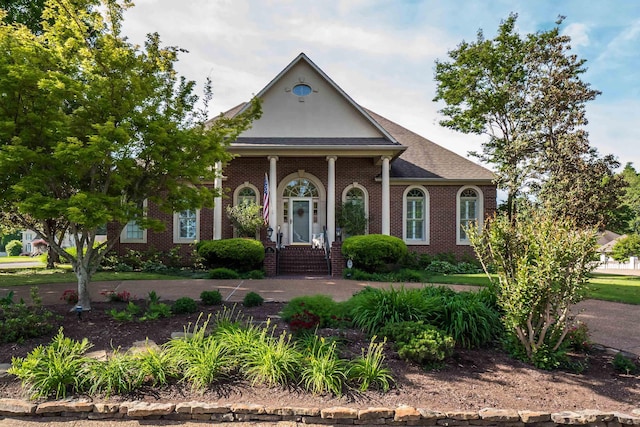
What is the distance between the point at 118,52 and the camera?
239 inches

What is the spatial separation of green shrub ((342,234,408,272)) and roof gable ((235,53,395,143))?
4850 millimetres

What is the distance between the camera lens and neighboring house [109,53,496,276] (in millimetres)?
14969

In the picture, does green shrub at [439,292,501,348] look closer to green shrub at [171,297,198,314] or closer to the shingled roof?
green shrub at [171,297,198,314]

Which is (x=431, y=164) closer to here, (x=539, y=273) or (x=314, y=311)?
(x=314, y=311)

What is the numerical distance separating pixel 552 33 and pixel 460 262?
439 inches

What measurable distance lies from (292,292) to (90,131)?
5.59 metres

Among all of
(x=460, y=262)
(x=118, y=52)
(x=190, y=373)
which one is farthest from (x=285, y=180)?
(x=190, y=373)

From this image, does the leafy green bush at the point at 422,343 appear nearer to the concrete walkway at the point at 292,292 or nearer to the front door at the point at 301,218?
the concrete walkway at the point at 292,292

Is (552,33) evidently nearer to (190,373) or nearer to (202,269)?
(202,269)

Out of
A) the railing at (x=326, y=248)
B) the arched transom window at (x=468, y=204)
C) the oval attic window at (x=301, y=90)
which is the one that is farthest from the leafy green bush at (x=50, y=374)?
the arched transom window at (x=468, y=204)

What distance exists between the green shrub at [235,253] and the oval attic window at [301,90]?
6807 mm

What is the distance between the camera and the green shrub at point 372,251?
12914mm

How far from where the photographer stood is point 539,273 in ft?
13.4

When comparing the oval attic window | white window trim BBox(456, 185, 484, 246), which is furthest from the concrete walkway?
the oval attic window
